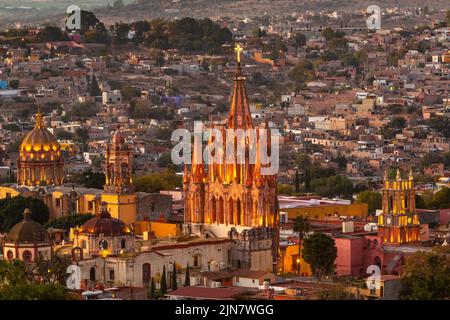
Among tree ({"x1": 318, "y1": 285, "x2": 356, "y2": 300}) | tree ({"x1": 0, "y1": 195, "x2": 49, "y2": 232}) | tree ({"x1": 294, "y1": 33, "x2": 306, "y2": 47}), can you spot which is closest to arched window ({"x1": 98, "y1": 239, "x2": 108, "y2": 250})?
tree ({"x1": 318, "y1": 285, "x2": 356, "y2": 300})

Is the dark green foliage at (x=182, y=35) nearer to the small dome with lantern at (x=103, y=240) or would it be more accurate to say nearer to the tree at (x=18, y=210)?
the tree at (x=18, y=210)

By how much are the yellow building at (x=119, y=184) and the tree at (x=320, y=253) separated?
9.79 meters

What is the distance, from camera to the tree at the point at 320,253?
63969 millimetres

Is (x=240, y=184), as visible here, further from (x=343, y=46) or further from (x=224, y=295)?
(x=343, y=46)

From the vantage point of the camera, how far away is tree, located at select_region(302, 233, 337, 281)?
64.0m

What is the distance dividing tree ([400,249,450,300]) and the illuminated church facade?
579cm

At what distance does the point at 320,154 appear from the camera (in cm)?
11250

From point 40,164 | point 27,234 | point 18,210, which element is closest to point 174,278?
point 27,234

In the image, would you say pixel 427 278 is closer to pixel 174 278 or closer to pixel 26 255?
pixel 174 278

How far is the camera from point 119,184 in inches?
2894

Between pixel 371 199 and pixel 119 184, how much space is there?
11403 millimetres

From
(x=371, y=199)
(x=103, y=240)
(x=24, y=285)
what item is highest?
(x=24, y=285)

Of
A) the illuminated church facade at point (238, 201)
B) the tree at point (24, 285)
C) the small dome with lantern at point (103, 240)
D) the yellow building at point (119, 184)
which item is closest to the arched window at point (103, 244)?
the small dome with lantern at point (103, 240)
